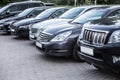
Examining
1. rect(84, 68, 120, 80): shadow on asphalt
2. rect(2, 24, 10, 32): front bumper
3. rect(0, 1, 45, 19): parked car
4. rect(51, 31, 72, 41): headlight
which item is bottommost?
rect(2, 24, 10, 32): front bumper

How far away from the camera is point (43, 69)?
7871 mm

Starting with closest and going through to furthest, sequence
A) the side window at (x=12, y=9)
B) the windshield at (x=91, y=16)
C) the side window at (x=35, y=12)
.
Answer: the windshield at (x=91, y=16) < the side window at (x=35, y=12) < the side window at (x=12, y=9)

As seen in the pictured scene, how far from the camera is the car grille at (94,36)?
20.0ft

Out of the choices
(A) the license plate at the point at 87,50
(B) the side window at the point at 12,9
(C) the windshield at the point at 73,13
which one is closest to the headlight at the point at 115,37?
(A) the license plate at the point at 87,50

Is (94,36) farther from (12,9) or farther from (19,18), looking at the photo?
(12,9)

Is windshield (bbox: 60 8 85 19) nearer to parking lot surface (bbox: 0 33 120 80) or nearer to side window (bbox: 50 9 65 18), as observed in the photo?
parking lot surface (bbox: 0 33 120 80)

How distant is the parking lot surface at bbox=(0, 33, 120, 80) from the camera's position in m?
7.03

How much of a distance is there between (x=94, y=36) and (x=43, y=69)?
198 cm

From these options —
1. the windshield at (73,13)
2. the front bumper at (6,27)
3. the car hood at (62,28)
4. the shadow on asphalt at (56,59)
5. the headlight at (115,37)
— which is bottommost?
the front bumper at (6,27)

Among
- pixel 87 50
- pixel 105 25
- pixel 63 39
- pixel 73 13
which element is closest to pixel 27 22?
pixel 73 13

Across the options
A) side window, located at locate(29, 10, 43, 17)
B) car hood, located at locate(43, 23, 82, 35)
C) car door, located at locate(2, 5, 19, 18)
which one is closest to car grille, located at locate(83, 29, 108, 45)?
car hood, located at locate(43, 23, 82, 35)

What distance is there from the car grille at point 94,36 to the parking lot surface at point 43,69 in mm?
854

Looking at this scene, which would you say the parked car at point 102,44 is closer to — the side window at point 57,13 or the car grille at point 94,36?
the car grille at point 94,36

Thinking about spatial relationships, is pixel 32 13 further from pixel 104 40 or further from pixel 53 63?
pixel 104 40
